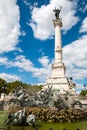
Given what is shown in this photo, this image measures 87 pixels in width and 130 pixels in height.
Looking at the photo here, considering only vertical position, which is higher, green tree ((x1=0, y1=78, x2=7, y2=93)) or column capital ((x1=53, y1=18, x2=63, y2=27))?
column capital ((x1=53, y1=18, x2=63, y2=27))

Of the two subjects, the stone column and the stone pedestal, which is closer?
the stone pedestal

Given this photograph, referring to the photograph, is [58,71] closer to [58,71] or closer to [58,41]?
[58,71]

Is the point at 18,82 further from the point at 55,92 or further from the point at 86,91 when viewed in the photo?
the point at 55,92

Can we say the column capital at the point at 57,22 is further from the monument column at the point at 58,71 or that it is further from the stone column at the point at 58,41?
the monument column at the point at 58,71

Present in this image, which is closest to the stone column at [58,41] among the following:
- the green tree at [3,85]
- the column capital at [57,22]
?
the column capital at [57,22]

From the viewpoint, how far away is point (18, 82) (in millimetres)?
83688

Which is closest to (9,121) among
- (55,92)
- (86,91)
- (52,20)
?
(55,92)

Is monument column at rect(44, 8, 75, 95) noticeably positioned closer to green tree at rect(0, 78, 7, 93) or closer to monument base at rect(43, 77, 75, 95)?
monument base at rect(43, 77, 75, 95)

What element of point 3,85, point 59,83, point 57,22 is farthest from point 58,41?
point 3,85

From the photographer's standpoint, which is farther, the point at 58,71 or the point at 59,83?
the point at 58,71

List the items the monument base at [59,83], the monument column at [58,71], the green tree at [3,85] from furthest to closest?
1. the green tree at [3,85]
2. the monument column at [58,71]
3. the monument base at [59,83]

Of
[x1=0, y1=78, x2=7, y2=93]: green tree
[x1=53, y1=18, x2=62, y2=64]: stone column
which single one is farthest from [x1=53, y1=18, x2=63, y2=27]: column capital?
[x1=0, y1=78, x2=7, y2=93]: green tree

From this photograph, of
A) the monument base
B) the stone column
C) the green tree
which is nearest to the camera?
the monument base

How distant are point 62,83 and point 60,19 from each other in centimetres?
1341
